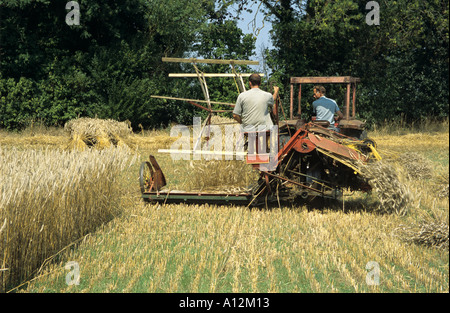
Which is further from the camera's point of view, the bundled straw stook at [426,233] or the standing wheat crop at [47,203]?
the bundled straw stook at [426,233]

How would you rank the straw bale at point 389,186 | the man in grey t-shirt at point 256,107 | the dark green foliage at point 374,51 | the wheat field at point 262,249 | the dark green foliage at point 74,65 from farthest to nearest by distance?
the dark green foliage at point 74,65 → the dark green foliage at point 374,51 → the man in grey t-shirt at point 256,107 → the straw bale at point 389,186 → the wheat field at point 262,249

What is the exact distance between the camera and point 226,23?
22.9 m

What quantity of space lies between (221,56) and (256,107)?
1539 centimetres

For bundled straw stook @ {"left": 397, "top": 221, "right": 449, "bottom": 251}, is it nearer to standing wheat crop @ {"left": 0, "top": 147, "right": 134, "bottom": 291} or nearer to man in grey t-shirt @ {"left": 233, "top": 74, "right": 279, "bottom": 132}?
man in grey t-shirt @ {"left": 233, "top": 74, "right": 279, "bottom": 132}

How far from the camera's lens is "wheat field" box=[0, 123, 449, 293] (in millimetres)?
4719

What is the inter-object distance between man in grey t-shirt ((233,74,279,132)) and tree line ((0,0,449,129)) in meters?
13.1

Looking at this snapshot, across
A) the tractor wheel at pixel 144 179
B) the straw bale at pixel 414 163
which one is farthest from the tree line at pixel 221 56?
the tractor wheel at pixel 144 179

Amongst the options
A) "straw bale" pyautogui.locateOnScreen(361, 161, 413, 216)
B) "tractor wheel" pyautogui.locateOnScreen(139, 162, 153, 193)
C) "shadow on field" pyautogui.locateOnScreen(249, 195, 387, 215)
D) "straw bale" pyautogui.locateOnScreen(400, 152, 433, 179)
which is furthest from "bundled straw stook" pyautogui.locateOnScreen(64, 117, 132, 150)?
"straw bale" pyautogui.locateOnScreen(361, 161, 413, 216)

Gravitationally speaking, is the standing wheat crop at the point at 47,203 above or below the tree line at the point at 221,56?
below

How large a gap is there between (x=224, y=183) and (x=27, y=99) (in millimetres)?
14405

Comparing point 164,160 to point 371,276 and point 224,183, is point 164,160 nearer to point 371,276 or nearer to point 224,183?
point 224,183

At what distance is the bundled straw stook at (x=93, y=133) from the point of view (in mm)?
16078

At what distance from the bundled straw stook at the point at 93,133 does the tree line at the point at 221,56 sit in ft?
14.9

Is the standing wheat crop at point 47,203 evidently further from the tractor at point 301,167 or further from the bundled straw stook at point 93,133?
the bundled straw stook at point 93,133
